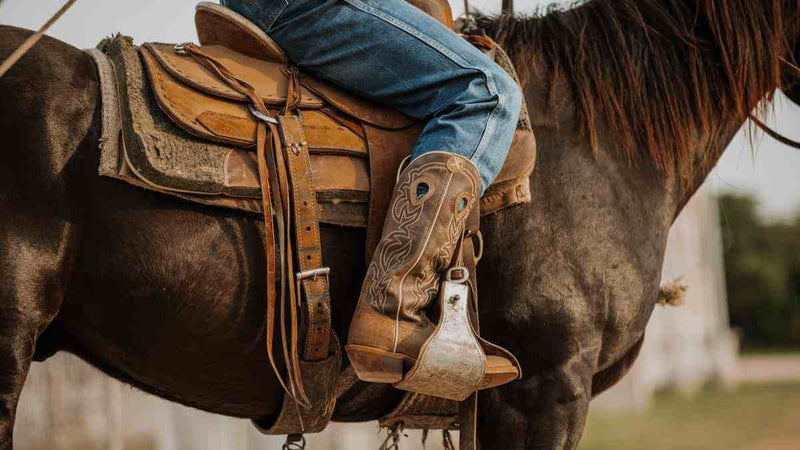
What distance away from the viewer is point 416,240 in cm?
271

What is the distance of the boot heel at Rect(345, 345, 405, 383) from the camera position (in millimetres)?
2695

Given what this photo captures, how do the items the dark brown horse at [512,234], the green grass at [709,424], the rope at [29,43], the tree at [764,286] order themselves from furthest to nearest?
the tree at [764,286] → the green grass at [709,424] → the dark brown horse at [512,234] → the rope at [29,43]

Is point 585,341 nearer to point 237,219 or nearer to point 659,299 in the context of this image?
point 659,299

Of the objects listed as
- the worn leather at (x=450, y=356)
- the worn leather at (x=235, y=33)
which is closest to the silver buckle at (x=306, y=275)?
the worn leather at (x=450, y=356)

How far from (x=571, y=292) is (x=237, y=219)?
3.91ft

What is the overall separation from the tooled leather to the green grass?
11.5m

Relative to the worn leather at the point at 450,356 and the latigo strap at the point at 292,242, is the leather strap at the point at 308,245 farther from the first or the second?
the worn leather at the point at 450,356

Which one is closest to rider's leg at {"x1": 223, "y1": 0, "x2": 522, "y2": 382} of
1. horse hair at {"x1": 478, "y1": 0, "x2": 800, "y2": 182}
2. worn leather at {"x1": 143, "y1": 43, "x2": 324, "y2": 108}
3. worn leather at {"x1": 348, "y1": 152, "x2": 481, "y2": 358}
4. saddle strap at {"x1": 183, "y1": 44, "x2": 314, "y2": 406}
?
worn leather at {"x1": 348, "y1": 152, "x2": 481, "y2": 358}

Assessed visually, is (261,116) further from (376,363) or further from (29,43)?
(376,363)

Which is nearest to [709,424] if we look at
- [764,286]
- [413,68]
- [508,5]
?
[508,5]

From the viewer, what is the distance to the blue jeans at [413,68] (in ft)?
9.49

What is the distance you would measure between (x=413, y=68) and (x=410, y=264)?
0.69 m

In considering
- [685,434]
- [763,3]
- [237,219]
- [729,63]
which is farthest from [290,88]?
[685,434]

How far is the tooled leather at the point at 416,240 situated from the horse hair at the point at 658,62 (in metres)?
0.79
